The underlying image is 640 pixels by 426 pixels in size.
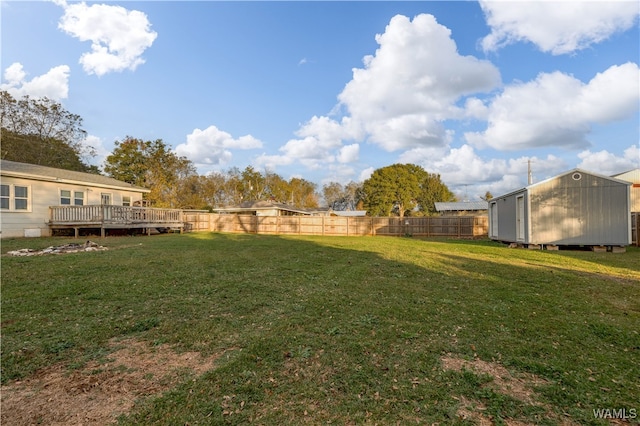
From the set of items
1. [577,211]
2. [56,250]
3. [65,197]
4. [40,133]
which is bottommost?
[56,250]

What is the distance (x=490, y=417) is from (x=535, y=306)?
3273 mm

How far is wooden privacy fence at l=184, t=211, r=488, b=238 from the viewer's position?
21.5 metres

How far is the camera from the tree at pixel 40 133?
24584 millimetres

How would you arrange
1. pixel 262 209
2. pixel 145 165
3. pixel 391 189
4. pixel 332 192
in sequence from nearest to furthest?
pixel 262 209 < pixel 145 165 < pixel 391 189 < pixel 332 192

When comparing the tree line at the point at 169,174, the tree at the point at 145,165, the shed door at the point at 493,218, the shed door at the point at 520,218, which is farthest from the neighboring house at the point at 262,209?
the shed door at the point at 520,218

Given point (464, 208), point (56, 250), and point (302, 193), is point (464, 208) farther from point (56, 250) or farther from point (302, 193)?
point (56, 250)

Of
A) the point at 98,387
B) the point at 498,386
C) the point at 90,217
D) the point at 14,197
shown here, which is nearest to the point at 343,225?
the point at 90,217

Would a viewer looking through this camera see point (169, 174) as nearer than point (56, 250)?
No

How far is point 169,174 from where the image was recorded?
1320 inches

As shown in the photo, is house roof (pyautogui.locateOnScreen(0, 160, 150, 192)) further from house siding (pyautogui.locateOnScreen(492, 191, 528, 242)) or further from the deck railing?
house siding (pyautogui.locateOnScreen(492, 191, 528, 242))

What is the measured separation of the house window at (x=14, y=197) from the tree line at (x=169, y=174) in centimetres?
1530

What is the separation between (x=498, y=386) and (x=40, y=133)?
1451 inches

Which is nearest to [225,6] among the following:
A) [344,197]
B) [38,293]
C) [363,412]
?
[38,293]

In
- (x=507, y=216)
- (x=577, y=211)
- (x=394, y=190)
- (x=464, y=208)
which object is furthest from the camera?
(x=394, y=190)
